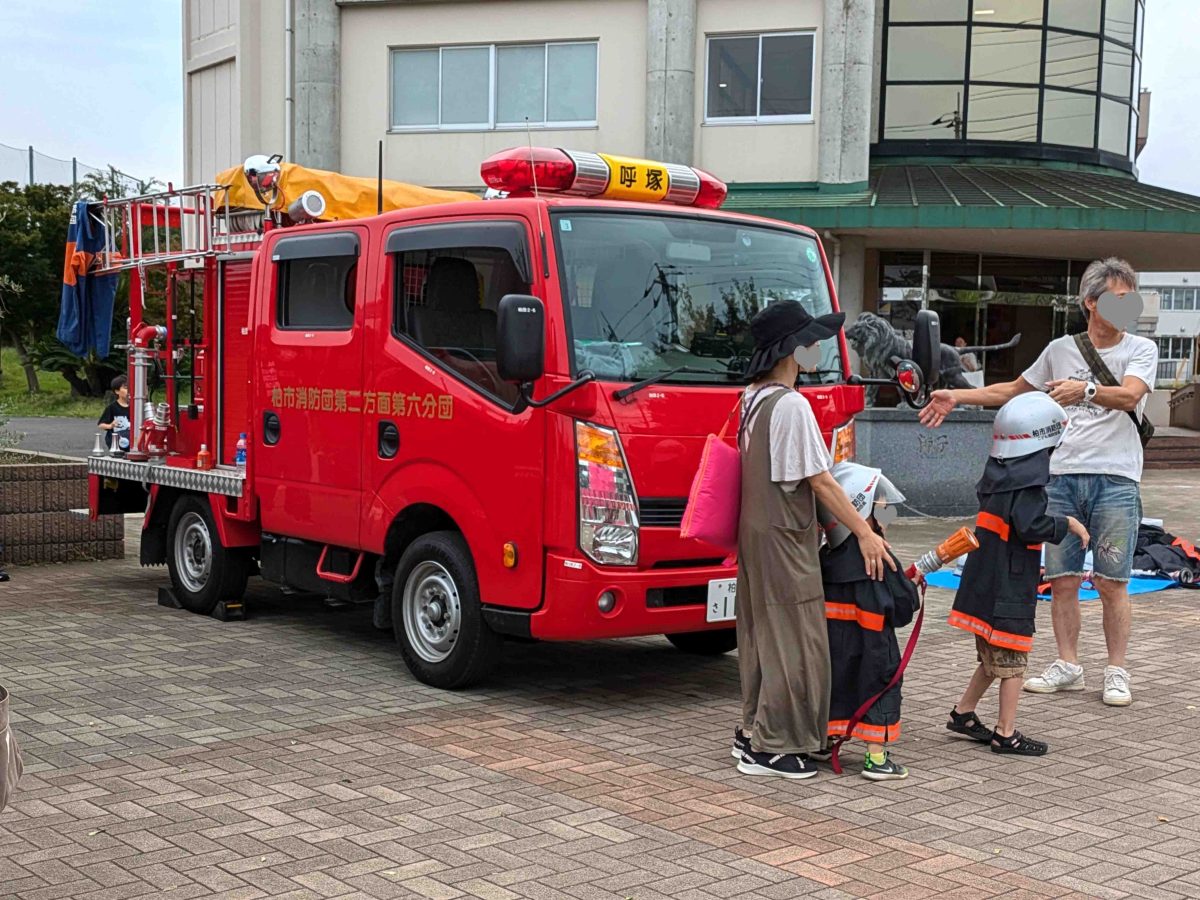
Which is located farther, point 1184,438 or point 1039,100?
point 1184,438

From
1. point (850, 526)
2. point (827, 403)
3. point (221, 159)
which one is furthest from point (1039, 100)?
point (850, 526)

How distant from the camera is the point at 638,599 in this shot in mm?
6438

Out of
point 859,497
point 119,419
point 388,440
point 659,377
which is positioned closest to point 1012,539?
point 859,497

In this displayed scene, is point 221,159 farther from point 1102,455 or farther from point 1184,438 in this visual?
point 1102,455

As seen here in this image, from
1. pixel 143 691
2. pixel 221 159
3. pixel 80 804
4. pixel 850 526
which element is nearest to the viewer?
pixel 80 804

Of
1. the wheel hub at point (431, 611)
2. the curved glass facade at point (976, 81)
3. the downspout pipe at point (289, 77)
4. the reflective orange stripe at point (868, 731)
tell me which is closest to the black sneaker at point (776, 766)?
the reflective orange stripe at point (868, 731)

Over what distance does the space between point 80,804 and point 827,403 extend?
13.1 feet

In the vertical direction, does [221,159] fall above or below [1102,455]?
above

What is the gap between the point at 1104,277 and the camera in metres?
6.68

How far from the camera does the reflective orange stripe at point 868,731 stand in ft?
18.2

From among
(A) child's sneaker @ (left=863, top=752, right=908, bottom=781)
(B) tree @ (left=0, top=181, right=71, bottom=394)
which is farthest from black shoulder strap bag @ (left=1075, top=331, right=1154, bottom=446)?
(B) tree @ (left=0, top=181, right=71, bottom=394)

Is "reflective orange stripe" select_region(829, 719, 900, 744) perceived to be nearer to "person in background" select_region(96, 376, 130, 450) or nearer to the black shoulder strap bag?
the black shoulder strap bag

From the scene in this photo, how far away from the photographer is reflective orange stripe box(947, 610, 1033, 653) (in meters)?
5.85

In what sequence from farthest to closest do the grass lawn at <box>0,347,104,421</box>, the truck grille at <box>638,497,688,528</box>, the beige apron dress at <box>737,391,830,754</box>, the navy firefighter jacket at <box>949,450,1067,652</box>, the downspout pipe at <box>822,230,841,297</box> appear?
the grass lawn at <box>0,347,104,421</box> → the downspout pipe at <box>822,230,841,297</box> → the truck grille at <box>638,497,688,528</box> → the navy firefighter jacket at <box>949,450,1067,652</box> → the beige apron dress at <box>737,391,830,754</box>
